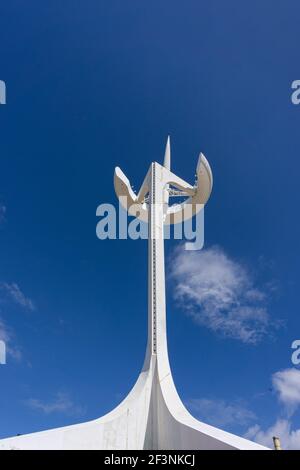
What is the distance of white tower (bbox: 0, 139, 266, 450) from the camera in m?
8.04

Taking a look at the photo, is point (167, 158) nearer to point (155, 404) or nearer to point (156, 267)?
point (156, 267)

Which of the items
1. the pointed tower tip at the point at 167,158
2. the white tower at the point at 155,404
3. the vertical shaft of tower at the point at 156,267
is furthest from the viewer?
the pointed tower tip at the point at 167,158

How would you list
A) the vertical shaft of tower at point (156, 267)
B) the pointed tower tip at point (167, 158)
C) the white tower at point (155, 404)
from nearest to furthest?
the white tower at point (155, 404) → the vertical shaft of tower at point (156, 267) → the pointed tower tip at point (167, 158)

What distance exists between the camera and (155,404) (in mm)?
11031

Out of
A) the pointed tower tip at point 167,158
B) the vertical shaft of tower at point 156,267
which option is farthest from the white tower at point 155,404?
the pointed tower tip at point 167,158

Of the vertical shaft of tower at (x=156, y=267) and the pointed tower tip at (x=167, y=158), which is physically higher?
the pointed tower tip at (x=167, y=158)

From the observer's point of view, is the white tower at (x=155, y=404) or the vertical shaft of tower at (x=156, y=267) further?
the vertical shaft of tower at (x=156, y=267)

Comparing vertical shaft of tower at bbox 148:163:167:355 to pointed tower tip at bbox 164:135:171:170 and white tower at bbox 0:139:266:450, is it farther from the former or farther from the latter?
pointed tower tip at bbox 164:135:171:170

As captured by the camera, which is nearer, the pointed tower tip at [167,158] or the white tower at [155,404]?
the white tower at [155,404]

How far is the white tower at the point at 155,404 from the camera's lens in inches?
316

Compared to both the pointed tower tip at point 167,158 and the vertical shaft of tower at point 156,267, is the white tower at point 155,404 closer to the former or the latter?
the vertical shaft of tower at point 156,267
